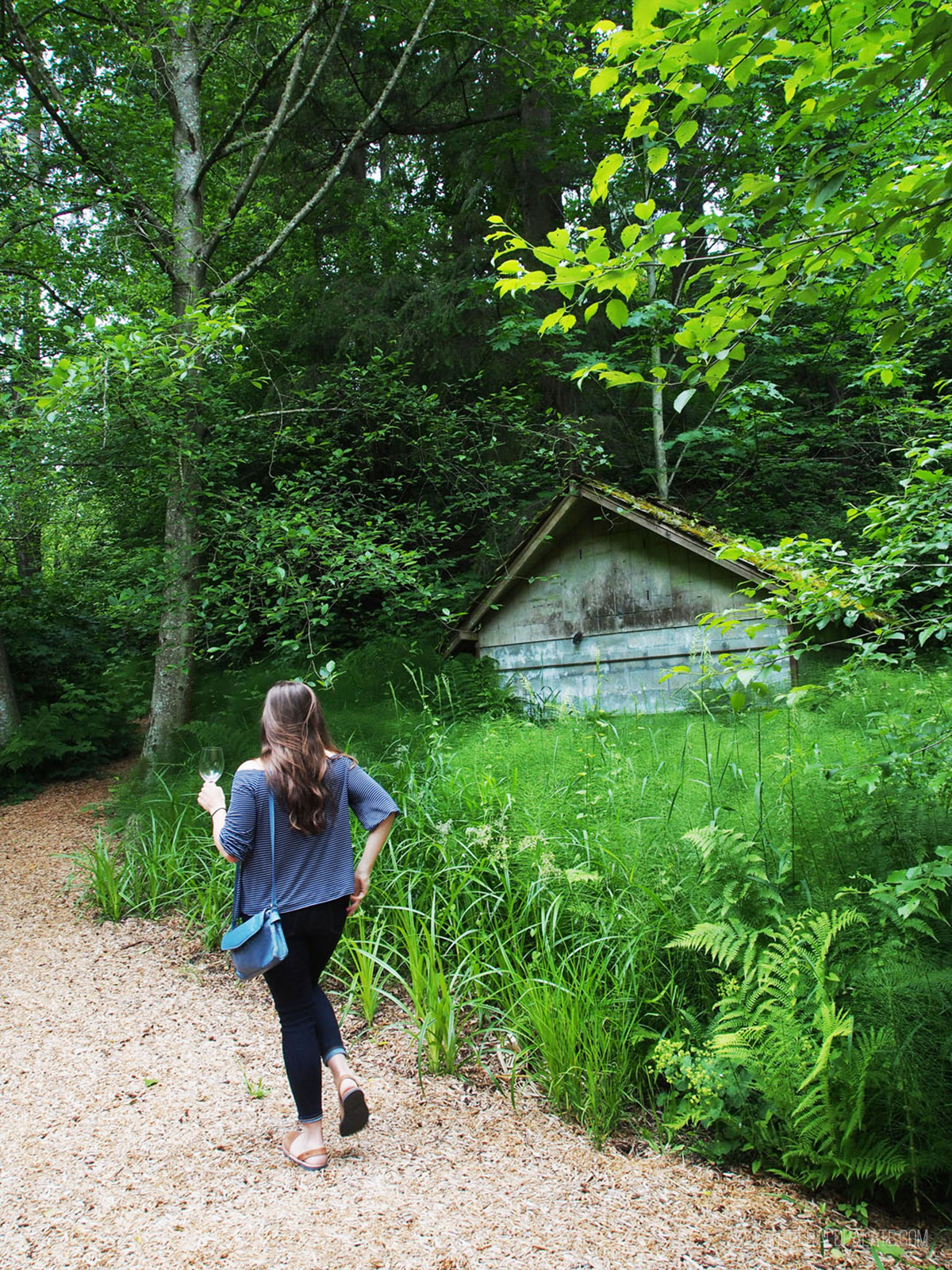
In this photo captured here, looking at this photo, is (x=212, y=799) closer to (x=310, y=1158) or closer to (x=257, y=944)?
(x=257, y=944)

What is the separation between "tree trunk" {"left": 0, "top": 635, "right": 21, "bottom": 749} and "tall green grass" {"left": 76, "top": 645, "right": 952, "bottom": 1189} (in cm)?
752

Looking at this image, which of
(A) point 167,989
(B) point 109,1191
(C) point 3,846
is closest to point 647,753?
(A) point 167,989

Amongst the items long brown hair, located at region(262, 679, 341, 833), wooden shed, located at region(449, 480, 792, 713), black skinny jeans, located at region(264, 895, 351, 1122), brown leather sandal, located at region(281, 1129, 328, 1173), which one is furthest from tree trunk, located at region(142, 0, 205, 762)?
brown leather sandal, located at region(281, 1129, 328, 1173)

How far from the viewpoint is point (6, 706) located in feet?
39.7

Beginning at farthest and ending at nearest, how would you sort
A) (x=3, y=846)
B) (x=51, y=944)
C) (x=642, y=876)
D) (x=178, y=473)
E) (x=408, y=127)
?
(x=408, y=127)
(x=3, y=846)
(x=178, y=473)
(x=51, y=944)
(x=642, y=876)

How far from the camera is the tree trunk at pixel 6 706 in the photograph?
12008 mm

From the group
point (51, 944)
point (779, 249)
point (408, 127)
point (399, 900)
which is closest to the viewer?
point (779, 249)

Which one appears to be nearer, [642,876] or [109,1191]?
[109,1191]

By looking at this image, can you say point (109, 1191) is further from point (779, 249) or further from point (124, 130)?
point (124, 130)

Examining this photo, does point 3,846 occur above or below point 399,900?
below

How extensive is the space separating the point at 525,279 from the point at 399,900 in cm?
367

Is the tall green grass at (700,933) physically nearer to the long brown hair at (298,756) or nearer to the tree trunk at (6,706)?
the long brown hair at (298,756)

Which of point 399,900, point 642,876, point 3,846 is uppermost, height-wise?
point 642,876

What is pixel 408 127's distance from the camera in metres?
13.7
